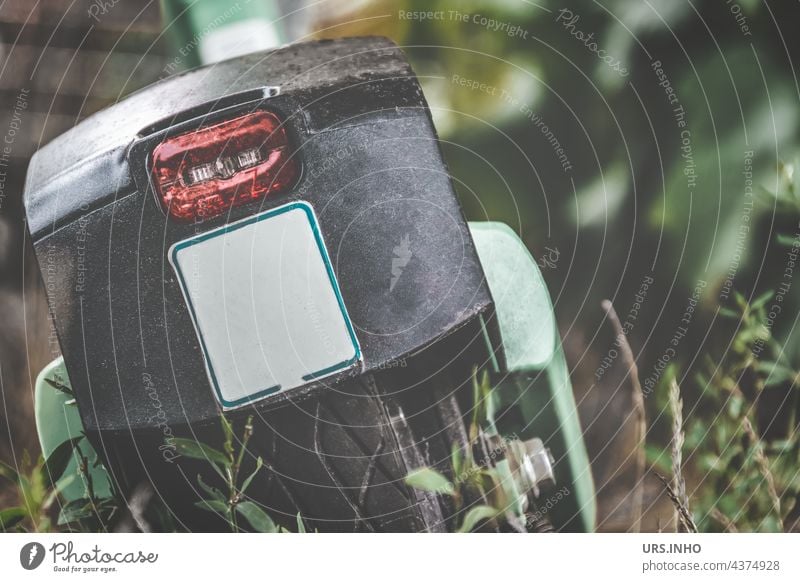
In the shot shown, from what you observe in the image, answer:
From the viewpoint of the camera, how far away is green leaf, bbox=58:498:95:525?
2.14 ft

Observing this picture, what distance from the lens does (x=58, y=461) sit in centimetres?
65

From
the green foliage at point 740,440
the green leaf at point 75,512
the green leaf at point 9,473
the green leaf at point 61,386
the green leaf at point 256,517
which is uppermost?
the green leaf at point 61,386

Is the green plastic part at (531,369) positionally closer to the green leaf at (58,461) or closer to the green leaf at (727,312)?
the green leaf at (727,312)

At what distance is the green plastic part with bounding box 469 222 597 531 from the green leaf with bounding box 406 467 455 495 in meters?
0.08

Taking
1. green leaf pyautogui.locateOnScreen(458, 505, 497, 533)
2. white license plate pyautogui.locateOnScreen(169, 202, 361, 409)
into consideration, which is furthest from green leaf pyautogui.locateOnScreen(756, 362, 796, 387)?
white license plate pyautogui.locateOnScreen(169, 202, 361, 409)

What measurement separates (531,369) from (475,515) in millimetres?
163

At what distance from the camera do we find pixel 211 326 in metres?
0.63

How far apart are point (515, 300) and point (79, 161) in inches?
17.8

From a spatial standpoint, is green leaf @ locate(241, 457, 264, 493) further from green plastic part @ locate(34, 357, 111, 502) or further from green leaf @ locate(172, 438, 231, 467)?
green plastic part @ locate(34, 357, 111, 502)

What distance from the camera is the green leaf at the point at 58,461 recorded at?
0.65 meters

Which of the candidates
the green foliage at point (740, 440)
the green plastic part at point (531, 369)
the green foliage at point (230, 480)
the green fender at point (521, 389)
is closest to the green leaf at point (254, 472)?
the green foliage at point (230, 480)
